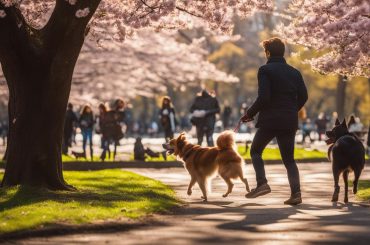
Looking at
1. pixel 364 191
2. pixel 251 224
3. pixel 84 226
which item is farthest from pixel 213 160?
pixel 84 226

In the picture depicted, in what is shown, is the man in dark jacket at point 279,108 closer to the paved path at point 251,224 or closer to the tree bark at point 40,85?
the paved path at point 251,224

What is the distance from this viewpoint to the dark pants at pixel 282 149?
1351 cm

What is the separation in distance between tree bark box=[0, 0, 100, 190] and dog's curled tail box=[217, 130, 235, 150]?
2.78 m

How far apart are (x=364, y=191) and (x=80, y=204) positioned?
206 inches

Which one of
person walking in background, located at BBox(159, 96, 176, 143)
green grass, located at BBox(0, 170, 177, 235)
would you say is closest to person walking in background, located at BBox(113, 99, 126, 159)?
person walking in background, located at BBox(159, 96, 176, 143)

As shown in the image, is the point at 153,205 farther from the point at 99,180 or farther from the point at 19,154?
the point at 99,180

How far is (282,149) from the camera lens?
44.5 feet

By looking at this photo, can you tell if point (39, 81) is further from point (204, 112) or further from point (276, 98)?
point (204, 112)

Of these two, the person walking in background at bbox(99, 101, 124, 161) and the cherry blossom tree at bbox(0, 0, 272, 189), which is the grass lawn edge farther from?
the person walking in background at bbox(99, 101, 124, 161)

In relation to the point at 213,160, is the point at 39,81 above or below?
above

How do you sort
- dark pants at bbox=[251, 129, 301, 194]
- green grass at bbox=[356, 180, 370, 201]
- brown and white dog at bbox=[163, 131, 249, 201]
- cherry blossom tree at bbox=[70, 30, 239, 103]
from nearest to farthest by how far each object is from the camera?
1. dark pants at bbox=[251, 129, 301, 194]
2. brown and white dog at bbox=[163, 131, 249, 201]
3. green grass at bbox=[356, 180, 370, 201]
4. cherry blossom tree at bbox=[70, 30, 239, 103]

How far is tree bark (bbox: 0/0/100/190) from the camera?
15.4 metres

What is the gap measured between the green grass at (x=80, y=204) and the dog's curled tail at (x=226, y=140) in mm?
1044

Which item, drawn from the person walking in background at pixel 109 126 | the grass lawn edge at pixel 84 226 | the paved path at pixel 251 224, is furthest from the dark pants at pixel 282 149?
the person walking in background at pixel 109 126
